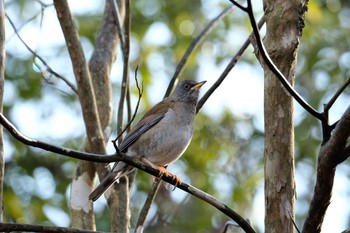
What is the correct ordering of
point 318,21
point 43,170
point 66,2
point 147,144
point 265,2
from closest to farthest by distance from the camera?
point 265,2 → point 66,2 → point 147,144 → point 43,170 → point 318,21

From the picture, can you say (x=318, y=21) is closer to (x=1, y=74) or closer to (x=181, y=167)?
(x=181, y=167)

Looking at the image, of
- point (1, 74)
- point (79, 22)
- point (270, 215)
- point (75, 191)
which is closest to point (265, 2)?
point (270, 215)

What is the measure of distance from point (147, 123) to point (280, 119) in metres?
2.46

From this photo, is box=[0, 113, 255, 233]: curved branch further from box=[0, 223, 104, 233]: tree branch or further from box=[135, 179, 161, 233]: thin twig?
box=[135, 179, 161, 233]: thin twig

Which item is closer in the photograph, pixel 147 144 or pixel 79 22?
pixel 147 144

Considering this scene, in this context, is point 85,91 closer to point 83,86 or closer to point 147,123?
point 83,86

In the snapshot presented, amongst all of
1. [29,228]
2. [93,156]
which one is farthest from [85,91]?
[29,228]

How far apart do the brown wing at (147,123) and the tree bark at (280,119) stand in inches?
87.9

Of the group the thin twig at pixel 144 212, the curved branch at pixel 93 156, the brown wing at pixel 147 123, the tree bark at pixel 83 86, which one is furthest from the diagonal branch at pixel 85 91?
the curved branch at pixel 93 156

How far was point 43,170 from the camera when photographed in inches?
388

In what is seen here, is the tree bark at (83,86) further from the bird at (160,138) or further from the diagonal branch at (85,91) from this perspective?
the bird at (160,138)

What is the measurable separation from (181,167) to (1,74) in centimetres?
543

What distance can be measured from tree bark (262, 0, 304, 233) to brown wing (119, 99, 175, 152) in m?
2.23

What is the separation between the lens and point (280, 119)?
4641 mm
